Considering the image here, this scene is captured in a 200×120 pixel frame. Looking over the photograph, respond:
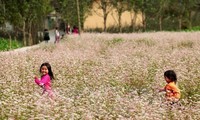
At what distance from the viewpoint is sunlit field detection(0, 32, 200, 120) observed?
7.92 meters

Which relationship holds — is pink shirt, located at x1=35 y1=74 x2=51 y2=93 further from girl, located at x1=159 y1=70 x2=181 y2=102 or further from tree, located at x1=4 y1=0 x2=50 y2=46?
tree, located at x1=4 y1=0 x2=50 y2=46

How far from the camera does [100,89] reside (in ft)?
34.2

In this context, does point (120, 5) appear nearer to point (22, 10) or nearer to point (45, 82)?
point (22, 10)

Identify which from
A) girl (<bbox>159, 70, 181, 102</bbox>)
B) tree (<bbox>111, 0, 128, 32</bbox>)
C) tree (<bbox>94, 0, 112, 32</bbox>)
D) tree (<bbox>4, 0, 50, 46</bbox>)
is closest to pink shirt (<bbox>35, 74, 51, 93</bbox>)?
girl (<bbox>159, 70, 181, 102</bbox>)

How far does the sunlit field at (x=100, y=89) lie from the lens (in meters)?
7.92

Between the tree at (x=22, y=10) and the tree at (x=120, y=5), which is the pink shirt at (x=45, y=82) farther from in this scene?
the tree at (x=120, y=5)

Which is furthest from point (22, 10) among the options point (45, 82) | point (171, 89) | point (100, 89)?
point (171, 89)

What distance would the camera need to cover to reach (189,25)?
61.8m

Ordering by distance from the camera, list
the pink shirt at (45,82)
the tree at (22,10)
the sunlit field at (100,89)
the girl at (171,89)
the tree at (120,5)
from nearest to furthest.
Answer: the sunlit field at (100,89) < the girl at (171,89) < the pink shirt at (45,82) < the tree at (22,10) < the tree at (120,5)

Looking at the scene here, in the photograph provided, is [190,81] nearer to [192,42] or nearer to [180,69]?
[180,69]

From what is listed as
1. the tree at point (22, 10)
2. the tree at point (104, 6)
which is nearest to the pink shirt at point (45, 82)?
the tree at point (22, 10)

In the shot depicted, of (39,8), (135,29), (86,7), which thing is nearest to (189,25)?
(135,29)

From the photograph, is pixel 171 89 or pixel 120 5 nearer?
pixel 171 89

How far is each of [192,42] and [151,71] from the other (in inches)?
450
